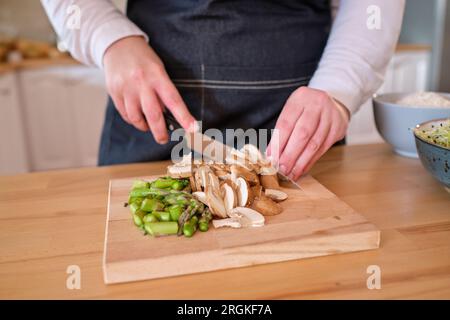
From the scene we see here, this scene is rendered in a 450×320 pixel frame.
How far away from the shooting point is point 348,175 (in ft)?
3.34

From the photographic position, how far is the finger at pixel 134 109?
0.97 m

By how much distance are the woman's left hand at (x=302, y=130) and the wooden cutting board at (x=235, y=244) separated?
158 millimetres

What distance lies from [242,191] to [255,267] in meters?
0.18

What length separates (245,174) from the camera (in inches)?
33.2

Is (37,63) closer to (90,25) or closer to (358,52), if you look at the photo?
(90,25)

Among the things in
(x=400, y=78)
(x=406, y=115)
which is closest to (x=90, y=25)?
(x=406, y=115)

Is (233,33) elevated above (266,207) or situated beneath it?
elevated above

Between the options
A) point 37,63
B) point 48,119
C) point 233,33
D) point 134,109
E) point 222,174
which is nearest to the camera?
point 222,174

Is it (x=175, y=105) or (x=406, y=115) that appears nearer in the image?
(x=175, y=105)

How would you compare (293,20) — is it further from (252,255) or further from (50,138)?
(50,138)

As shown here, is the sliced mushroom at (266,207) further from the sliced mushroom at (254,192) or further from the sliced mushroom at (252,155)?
the sliced mushroom at (252,155)

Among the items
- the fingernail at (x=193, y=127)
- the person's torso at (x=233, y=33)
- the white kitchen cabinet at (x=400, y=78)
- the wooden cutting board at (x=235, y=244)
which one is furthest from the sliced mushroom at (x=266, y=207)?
the white kitchen cabinet at (x=400, y=78)
